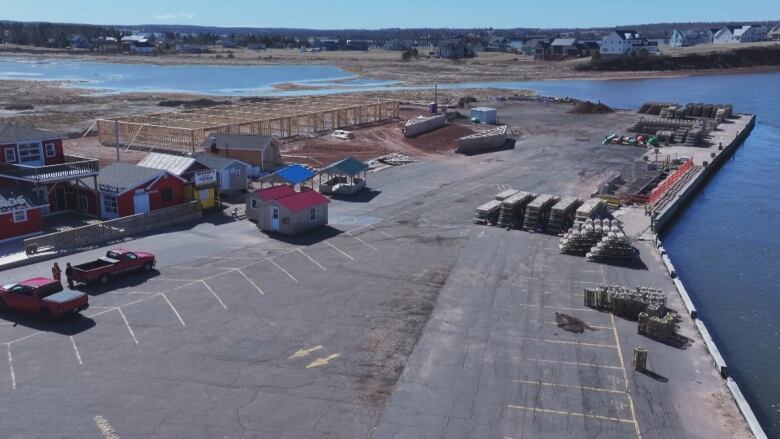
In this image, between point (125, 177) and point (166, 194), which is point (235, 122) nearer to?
point (166, 194)

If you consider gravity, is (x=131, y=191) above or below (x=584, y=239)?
above

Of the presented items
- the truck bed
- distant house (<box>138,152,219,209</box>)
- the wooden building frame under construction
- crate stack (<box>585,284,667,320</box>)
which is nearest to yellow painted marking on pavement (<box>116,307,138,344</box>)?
the truck bed

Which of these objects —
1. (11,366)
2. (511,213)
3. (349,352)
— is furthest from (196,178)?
(349,352)

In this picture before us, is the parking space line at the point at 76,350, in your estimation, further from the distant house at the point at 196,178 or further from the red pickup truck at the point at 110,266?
the distant house at the point at 196,178

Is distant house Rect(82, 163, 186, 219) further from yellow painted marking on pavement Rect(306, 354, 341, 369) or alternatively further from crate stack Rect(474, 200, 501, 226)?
yellow painted marking on pavement Rect(306, 354, 341, 369)

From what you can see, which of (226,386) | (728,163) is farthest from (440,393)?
(728,163)

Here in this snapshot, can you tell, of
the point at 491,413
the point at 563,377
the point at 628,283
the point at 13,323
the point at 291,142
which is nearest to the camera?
the point at 491,413

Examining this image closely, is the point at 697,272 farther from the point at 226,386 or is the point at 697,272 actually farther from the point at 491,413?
the point at 226,386
